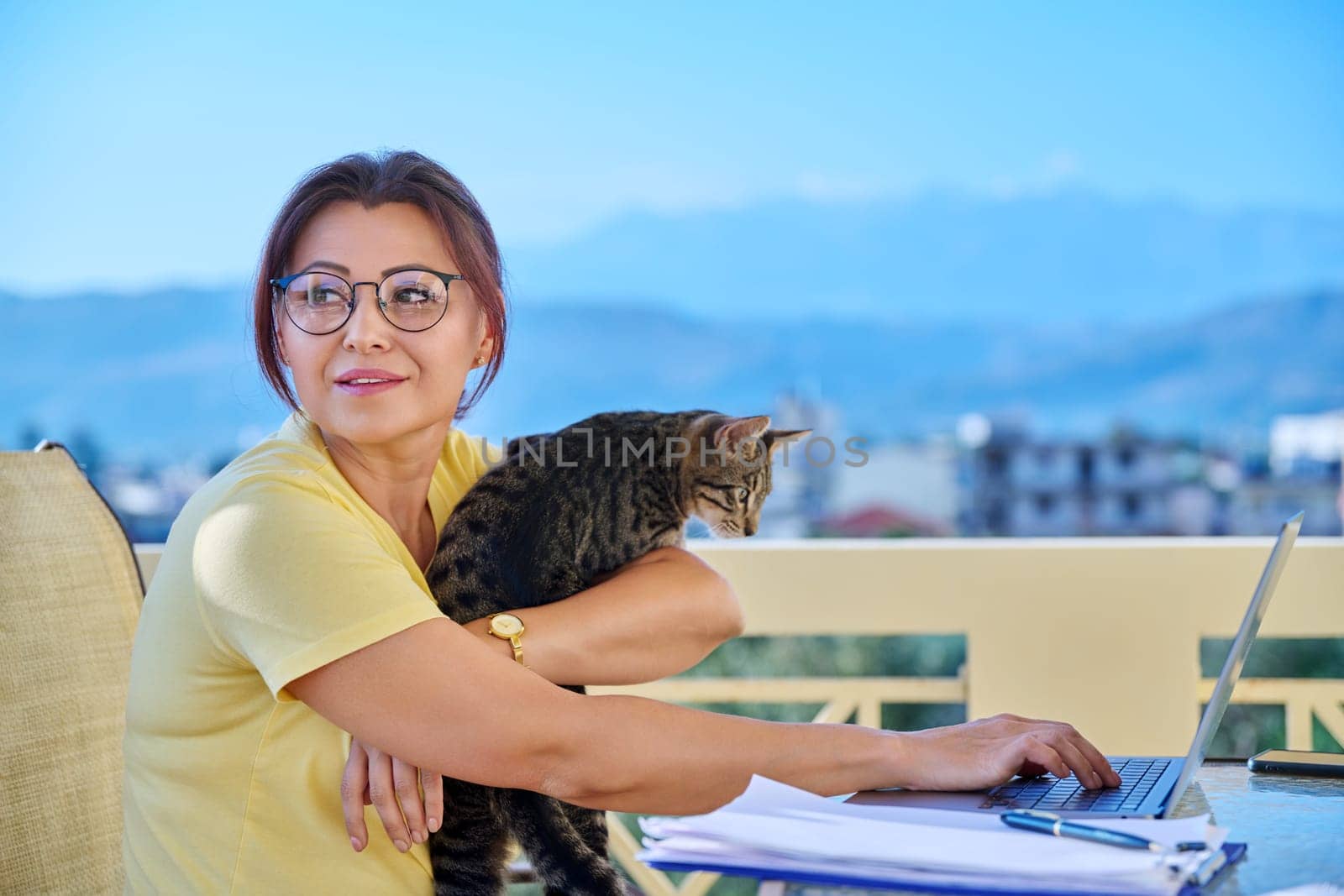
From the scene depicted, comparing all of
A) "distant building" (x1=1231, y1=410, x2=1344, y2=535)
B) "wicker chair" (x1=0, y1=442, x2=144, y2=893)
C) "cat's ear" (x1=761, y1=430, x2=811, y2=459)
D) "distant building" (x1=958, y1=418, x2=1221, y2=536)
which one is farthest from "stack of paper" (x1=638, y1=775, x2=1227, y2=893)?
"distant building" (x1=958, y1=418, x2=1221, y2=536)

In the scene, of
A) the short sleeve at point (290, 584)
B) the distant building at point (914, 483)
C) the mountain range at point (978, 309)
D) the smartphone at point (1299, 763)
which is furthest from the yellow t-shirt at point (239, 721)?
the mountain range at point (978, 309)

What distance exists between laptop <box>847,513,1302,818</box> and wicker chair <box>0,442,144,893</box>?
98 centimetres

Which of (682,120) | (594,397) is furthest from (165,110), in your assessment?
(682,120)

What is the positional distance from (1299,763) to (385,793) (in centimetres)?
87

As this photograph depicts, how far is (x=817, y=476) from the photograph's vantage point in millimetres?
6105

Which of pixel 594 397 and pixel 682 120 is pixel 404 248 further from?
pixel 682 120

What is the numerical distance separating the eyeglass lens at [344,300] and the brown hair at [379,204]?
5 cm

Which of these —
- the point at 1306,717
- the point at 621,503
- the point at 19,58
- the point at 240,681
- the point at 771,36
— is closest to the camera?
the point at 240,681

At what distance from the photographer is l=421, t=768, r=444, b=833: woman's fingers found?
100cm

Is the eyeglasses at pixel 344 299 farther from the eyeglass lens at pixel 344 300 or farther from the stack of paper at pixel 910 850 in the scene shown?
the stack of paper at pixel 910 850

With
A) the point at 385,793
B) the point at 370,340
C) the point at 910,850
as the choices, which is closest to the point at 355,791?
the point at 385,793

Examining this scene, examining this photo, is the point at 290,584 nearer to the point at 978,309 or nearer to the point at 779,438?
the point at 779,438

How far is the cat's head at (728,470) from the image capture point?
1914 millimetres

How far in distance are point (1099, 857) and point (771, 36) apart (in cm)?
757
